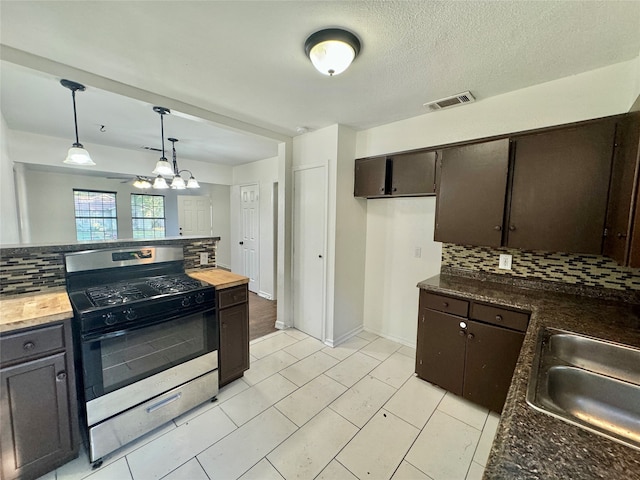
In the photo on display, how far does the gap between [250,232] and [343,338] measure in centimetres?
290

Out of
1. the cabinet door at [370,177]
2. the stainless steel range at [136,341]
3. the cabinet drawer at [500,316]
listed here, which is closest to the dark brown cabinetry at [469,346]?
the cabinet drawer at [500,316]

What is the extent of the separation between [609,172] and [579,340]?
1128 mm

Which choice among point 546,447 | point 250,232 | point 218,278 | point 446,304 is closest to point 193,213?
point 250,232

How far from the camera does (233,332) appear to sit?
2.27 metres

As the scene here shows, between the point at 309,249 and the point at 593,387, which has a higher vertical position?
the point at 309,249

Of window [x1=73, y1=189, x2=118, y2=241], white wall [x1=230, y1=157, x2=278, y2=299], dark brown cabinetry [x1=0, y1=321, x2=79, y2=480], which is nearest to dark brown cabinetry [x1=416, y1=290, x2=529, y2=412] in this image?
dark brown cabinetry [x1=0, y1=321, x2=79, y2=480]

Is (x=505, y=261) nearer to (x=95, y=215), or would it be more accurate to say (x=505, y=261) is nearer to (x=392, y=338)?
(x=392, y=338)

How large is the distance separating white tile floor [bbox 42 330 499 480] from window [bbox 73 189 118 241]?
16.5 feet

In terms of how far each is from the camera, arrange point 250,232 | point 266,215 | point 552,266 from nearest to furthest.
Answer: point 552,266, point 266,215, point 250,232

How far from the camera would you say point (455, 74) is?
188cm

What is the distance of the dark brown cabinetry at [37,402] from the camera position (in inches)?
53.1

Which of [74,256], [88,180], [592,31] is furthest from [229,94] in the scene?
[88,180]

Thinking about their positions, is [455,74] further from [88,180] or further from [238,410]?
[88,180]

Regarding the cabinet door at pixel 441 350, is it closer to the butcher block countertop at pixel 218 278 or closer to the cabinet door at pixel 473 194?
the cabinet door at pixel 473 194
